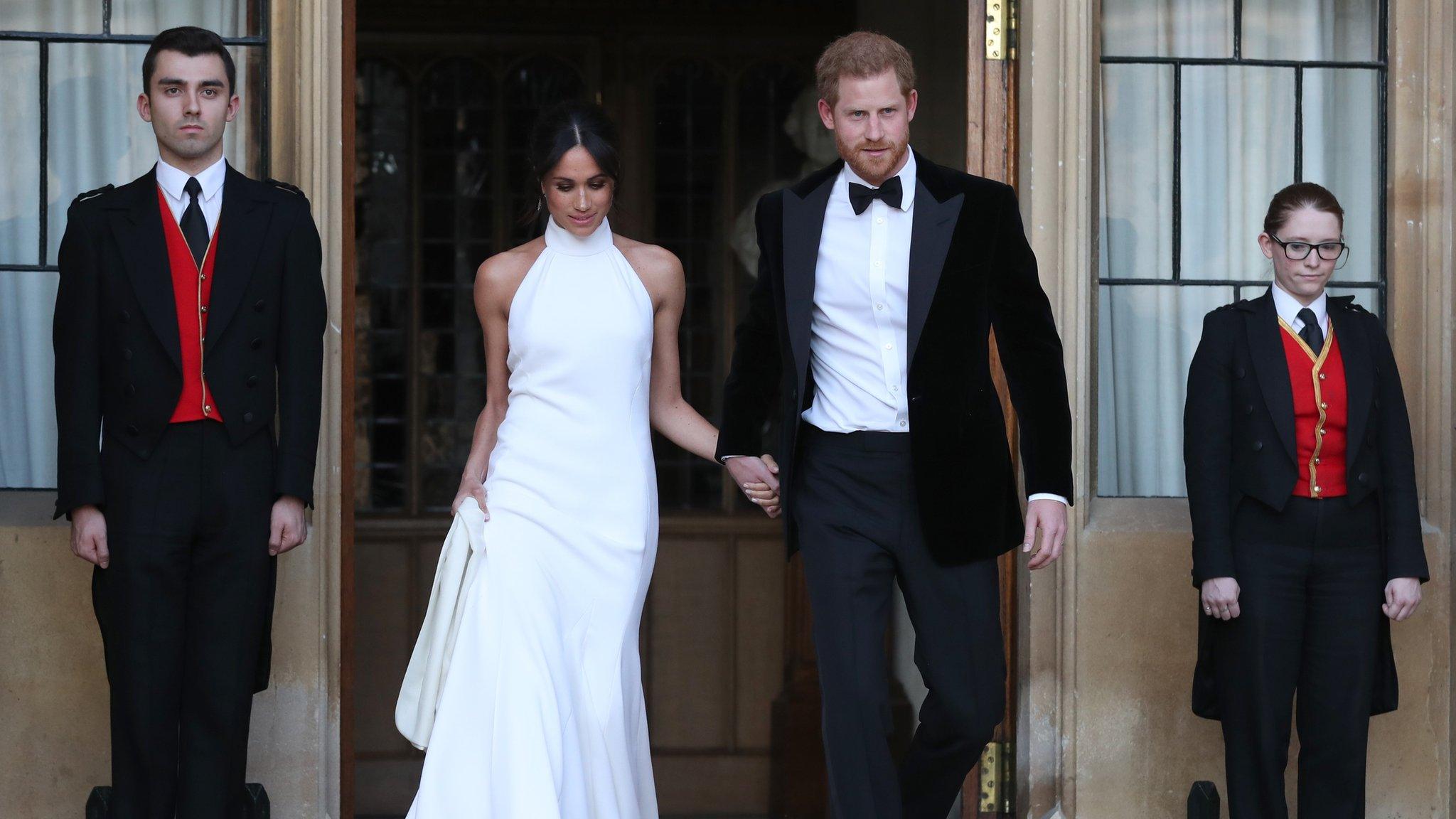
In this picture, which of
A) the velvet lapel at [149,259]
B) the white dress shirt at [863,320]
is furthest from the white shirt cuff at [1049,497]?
the velvet lapel at [149,259]

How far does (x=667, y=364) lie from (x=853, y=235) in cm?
93

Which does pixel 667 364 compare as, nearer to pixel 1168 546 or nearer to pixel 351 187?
pixel 351 187

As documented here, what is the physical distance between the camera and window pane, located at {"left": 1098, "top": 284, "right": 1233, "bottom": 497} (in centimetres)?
532

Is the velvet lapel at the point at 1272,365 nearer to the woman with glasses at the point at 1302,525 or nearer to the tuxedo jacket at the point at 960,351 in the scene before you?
the woman with glasses at the point at 1302,525

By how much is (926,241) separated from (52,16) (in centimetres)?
279

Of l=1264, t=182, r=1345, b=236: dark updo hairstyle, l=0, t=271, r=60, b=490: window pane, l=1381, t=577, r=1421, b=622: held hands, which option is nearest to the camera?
l=1381, t=577, r=1421, b=622: held hands

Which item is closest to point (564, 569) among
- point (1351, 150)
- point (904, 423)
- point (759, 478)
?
point (759, 478)

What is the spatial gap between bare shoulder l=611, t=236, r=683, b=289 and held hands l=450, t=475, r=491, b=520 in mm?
691

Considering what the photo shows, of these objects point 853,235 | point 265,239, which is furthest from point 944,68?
point 265,239

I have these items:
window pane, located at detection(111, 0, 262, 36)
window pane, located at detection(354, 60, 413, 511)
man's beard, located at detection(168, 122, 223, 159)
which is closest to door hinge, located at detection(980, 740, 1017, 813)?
man's beard, located at detection(168, 122, 223, 159)

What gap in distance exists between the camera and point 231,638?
167 inches

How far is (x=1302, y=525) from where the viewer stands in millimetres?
4457

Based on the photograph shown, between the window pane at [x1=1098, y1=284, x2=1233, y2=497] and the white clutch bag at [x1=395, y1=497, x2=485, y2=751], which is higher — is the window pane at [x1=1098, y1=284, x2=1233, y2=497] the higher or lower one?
the higher one

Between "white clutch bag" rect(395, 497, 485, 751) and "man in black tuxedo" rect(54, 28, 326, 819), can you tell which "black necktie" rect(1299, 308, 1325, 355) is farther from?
"man in black tuxedo" rect(54, 28, 326, 819)
